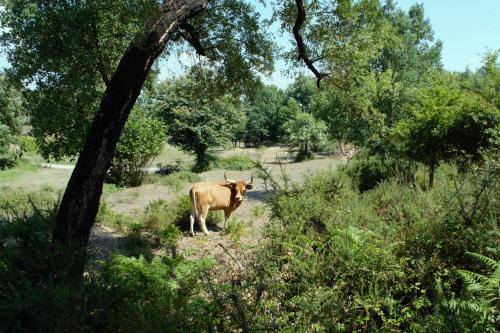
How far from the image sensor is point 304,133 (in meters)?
38.2

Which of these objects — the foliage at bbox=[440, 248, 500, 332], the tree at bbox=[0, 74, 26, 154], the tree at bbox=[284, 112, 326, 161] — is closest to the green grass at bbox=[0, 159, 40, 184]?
the tree at bbox=[0, 74, 26, 154]

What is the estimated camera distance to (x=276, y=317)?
3.96m

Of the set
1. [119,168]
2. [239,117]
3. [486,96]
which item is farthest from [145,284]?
[239,117]

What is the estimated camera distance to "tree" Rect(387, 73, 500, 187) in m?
10.5

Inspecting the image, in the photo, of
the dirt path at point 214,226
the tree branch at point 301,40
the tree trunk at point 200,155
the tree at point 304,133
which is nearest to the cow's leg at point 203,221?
the dirt path at point 214,226

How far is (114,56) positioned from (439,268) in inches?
309

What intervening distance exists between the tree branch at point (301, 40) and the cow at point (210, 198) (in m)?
3.53

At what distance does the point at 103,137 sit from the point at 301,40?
6599mm

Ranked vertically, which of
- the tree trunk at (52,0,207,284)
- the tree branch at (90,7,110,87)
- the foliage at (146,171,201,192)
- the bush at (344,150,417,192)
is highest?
the tree branch at (90,7,110,87)

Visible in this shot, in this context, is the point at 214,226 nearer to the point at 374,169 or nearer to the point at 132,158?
the point at 374,169

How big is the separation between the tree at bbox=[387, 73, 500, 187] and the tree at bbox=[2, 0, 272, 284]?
14.6 ft

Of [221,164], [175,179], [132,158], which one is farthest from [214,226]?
[221,164]

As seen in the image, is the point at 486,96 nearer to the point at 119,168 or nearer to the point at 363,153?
the point at 363,153

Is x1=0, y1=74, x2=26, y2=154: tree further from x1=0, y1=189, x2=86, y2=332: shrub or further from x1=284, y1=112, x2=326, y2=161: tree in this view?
x1=0, y1=189, x2=86, y2=332: shrub
